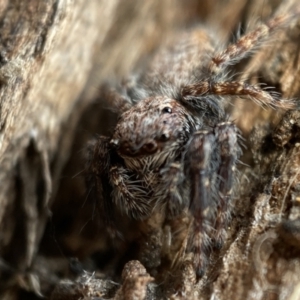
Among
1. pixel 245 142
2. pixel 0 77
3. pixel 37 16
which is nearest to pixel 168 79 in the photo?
pixel 245 142

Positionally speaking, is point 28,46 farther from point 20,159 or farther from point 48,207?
point 48,207

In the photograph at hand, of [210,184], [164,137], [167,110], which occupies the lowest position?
[210,184]

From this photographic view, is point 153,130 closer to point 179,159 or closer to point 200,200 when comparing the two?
point 179,159

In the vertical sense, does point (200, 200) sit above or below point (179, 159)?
below

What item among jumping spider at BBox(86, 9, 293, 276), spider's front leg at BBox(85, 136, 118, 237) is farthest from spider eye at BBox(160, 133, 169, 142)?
spider's front leg at BBox(85, 136, 118, 237)

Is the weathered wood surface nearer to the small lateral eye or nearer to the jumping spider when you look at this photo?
the jumping spider

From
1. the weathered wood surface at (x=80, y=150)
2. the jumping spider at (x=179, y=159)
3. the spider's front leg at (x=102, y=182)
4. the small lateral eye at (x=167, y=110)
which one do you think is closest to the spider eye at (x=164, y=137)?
the jumping spider at (x=179, y=159)

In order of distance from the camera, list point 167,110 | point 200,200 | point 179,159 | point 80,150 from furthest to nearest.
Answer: point 80,150 → point 167,110 → point 179,159 → point 200,200

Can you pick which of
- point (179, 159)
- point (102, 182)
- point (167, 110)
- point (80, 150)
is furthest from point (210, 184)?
point (80, 150)
